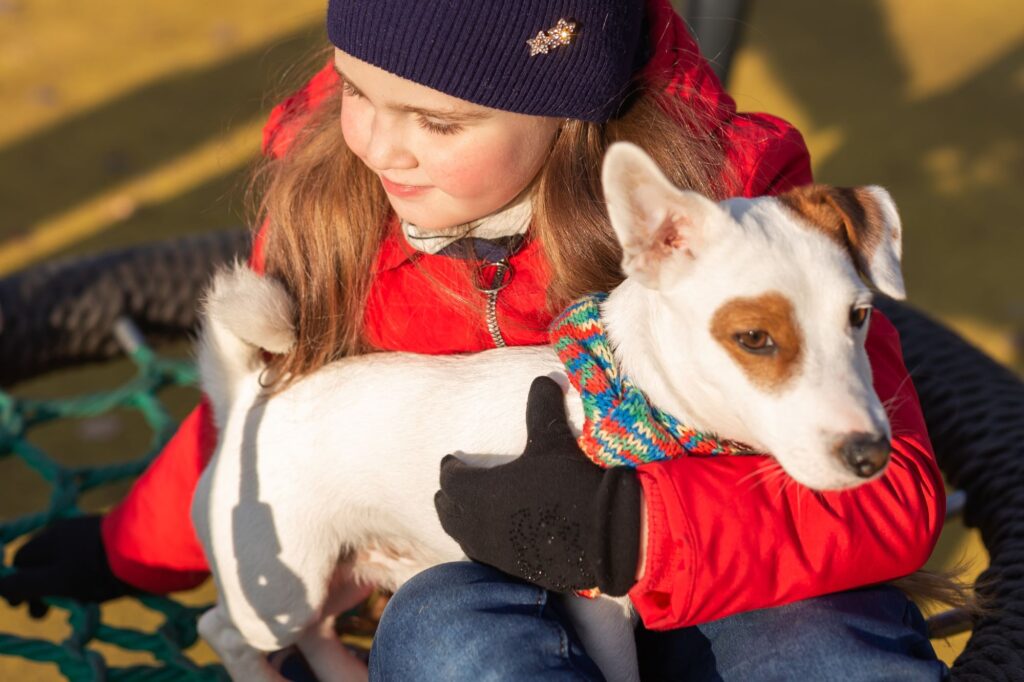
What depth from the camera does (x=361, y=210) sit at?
2240mm

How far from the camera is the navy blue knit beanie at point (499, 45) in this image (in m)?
1.83

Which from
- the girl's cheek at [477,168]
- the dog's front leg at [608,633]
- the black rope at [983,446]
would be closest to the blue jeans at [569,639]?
the dog's front leg at [608,633]

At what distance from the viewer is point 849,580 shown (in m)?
1.82

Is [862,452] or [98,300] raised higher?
[862,452]

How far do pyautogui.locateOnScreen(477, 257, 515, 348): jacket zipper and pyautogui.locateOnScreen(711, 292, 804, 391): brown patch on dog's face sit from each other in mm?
660

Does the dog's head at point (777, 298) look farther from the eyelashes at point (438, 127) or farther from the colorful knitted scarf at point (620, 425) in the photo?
the eyelashes at point (438, 127)

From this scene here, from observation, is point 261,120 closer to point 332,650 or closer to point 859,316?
point 332,650

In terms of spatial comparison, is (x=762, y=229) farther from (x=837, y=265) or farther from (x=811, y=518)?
(x=811, y=518)

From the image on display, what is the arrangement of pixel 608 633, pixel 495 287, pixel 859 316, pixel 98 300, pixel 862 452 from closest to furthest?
pixel 862 452, pixel 859 316, pixel 608 633, pixel 495 287, pixel 98 300

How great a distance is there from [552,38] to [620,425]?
2.11 feet

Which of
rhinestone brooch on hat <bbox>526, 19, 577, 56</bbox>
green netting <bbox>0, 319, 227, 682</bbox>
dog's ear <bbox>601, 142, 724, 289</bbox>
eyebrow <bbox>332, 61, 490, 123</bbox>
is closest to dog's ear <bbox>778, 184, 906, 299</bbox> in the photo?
dog's ear <bbox>601, 142, 724, 289</bbox>

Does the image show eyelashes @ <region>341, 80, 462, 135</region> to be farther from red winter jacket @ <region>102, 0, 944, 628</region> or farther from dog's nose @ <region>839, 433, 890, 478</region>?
dog's nose @ <region>839, 433, 890, 478</region>

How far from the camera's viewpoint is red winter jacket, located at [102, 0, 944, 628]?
174 centimetres

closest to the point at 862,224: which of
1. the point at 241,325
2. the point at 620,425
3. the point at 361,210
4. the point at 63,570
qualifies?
the point at 620,425
